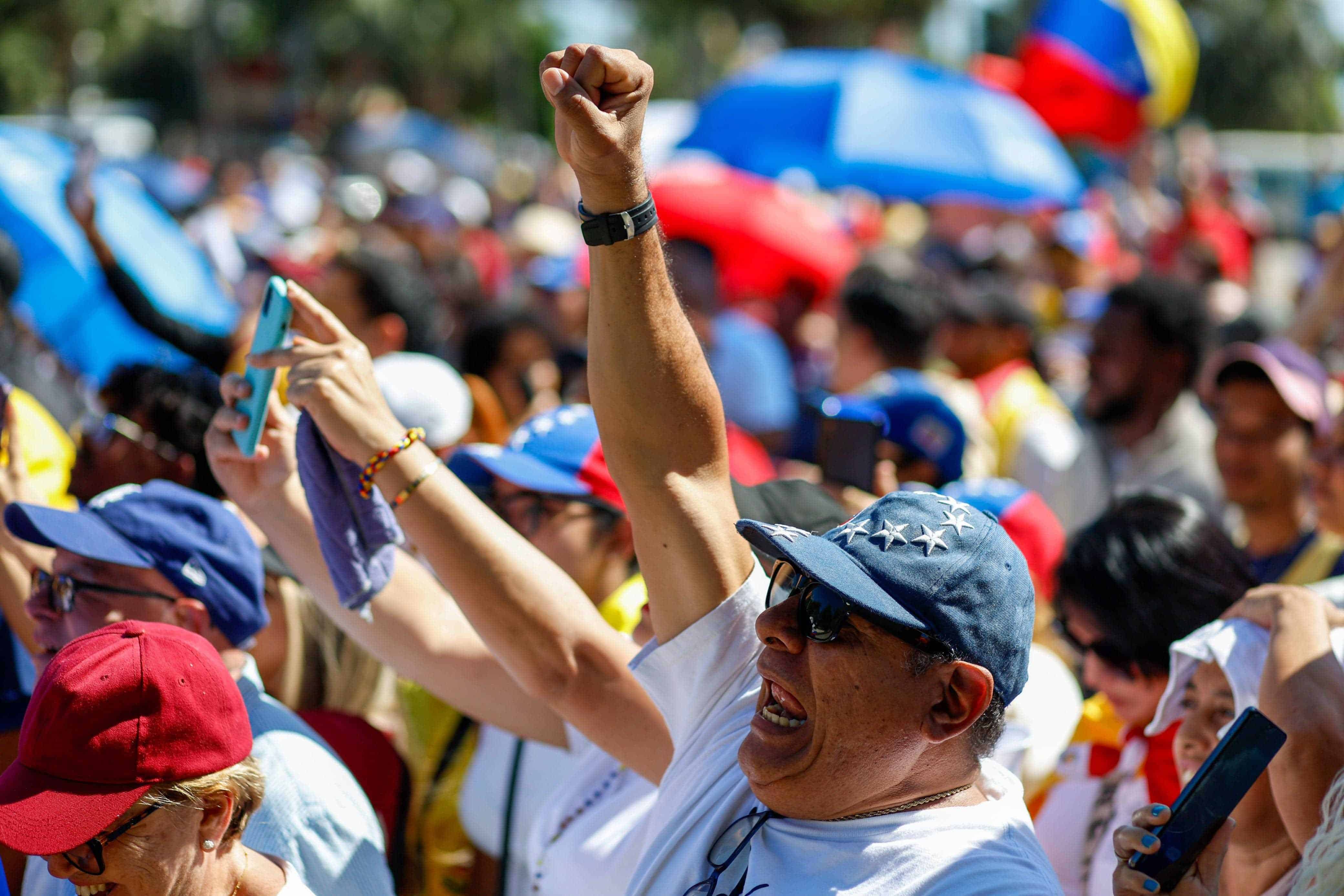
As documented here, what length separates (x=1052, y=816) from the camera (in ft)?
9.09

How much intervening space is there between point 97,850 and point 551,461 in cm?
145

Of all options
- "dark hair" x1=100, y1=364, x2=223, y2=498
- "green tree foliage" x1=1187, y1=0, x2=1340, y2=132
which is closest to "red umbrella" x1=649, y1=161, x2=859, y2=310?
"dark hair" x1=100, y1=364, x2=223, y2=498

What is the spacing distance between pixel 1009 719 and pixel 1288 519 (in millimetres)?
1610

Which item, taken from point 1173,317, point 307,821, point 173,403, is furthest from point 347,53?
point 307,821

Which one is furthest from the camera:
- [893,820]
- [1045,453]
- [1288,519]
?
[1045,453]

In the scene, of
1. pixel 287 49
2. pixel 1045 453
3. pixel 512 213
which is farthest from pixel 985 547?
pixel 287 49

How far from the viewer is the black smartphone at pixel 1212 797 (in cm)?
171

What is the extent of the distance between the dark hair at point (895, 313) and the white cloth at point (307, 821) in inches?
144

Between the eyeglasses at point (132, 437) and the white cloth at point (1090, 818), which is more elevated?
the eyeglasses at point (132, 437)

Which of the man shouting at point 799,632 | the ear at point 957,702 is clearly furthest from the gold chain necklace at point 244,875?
the ear at point 957,702

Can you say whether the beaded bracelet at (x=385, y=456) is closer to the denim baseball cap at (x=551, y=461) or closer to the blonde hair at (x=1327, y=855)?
the denim baseball cap at (x=551, y=461)

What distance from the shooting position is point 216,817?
1971 mm

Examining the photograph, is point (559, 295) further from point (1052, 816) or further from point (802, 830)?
point (802, 830)

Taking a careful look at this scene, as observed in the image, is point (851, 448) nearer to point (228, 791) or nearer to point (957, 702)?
point (957, 702)
